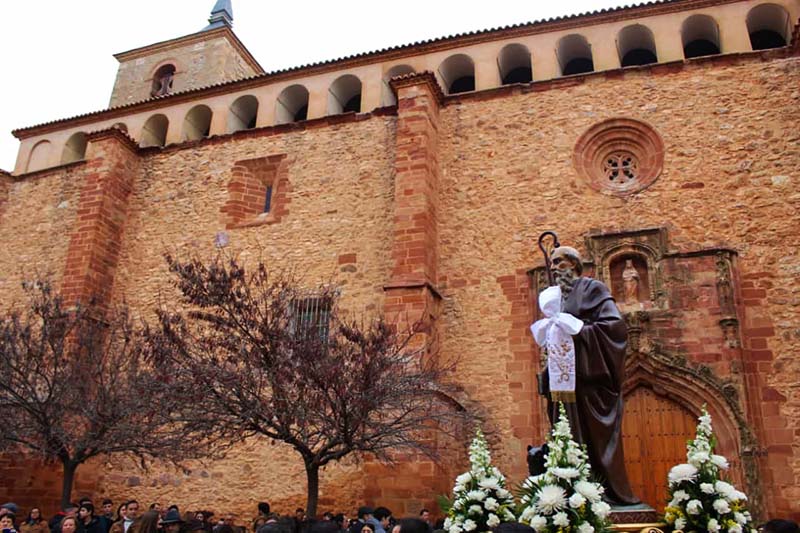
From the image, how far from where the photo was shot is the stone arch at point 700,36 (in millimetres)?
14953

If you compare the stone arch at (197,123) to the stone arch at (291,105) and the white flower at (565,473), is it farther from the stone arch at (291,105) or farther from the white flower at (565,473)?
the white flower at (565,473)

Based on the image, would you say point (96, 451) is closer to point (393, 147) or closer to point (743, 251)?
point (393, 147)

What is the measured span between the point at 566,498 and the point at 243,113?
16419 mm

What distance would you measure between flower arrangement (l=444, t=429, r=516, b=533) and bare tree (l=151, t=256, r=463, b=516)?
5287 mm

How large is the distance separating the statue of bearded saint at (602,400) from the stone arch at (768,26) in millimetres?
12521

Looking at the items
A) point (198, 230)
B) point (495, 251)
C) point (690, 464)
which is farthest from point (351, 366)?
point (198, 230)

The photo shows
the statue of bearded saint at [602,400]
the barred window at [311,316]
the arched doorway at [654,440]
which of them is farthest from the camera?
the arched doorway at [654,440]

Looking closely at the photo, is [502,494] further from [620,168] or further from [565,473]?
[620,168]

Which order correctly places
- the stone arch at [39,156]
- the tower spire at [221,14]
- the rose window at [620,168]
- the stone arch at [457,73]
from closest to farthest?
the rose window at [620,168] → the stone arch at [457,73] → the stone arch at [39,156] → the tower spire at [221,14]

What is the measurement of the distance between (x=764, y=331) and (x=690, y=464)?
29.6 ft

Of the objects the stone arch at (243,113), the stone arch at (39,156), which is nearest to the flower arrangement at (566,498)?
the stone arch at (243,113)

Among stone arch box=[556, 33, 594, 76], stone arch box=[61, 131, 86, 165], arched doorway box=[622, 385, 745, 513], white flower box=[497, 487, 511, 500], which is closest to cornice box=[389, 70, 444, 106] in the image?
stone arch box=[556, 33, 594, 76]

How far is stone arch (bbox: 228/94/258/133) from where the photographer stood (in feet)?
59.9

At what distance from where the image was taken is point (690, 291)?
41.1 feet
